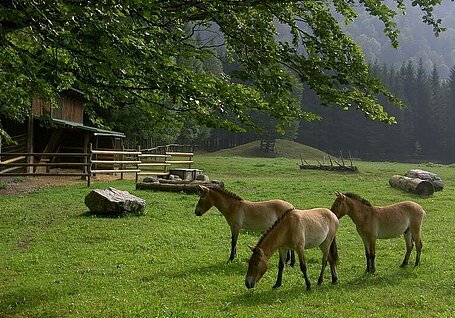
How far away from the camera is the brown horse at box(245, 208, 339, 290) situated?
24.3 ft

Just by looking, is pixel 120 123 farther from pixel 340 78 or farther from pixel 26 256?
pixel 340 78

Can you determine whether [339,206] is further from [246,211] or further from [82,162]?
[82,162]

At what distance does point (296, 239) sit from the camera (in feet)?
26.1

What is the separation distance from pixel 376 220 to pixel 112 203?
8282 millimetres

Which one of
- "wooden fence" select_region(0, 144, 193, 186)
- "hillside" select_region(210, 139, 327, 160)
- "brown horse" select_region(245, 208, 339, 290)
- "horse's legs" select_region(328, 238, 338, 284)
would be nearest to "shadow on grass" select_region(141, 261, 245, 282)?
"brown horse" select_region(245, 208, 339, 290)

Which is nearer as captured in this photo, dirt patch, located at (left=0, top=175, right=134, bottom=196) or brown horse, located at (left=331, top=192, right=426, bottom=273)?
brown horse, located at (left=331, top=192, right=426, bottom=273)

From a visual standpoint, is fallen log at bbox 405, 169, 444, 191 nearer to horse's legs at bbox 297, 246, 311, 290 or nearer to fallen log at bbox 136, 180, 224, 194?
fallen log at bbox 136, 180, 224, 194

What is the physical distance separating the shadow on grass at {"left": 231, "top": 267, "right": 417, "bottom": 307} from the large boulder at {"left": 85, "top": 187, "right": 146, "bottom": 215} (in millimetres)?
7811

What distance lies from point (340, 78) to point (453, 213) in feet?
43.9

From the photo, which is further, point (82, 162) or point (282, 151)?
point (282, 151)

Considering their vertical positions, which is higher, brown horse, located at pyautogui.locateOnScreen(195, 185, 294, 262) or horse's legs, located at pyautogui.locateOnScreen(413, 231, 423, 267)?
brown horse, located at pyautogui.locateOnScreen(195, 185, 294, 262)

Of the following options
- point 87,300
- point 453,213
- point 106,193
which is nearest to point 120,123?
point 106,193

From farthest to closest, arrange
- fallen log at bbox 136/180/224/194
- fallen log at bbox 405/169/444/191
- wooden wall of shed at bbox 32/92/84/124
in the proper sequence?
wooden wall of shed at bbox 32/92/84/124 → fallen log at bbox 405/169/444/191 → fallen log at bbox 136/180/224/194

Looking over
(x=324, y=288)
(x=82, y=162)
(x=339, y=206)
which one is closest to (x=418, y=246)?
(x=339, y=206)
